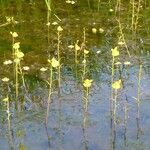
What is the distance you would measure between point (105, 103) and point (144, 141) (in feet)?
1.99

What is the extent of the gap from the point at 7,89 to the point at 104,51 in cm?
121

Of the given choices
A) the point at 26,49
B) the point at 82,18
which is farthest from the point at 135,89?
the point at 82,18

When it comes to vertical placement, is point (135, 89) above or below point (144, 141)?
above

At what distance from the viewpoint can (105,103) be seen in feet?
13.9

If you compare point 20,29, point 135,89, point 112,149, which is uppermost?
point 20,29

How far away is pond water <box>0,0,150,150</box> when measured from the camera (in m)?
3.84

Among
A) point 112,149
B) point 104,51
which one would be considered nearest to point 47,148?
point 112,149

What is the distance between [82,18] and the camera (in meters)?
6.08

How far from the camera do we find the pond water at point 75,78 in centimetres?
384

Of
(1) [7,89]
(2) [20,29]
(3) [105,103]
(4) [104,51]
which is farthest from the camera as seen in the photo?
(2) [20,29]

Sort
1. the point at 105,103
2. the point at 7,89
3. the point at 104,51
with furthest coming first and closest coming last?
the point at 104,51 → the point at 7,89 → the point at 105,103

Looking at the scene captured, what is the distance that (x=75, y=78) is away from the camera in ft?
15.5

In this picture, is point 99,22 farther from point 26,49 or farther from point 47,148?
point 47,148

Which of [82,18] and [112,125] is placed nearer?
[112,125]
